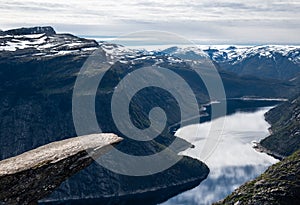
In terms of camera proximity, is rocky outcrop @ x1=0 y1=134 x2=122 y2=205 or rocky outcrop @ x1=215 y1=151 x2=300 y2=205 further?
rocky outcrop @ x1=215 y1=151 x2=300 y2=205

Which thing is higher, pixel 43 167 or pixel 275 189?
pixel 43 167

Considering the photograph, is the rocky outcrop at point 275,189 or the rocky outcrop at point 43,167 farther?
the rocky outcrop at point 275,189

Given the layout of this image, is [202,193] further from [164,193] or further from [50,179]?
[50,179]

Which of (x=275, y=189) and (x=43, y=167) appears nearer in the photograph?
(x=43, y=167)

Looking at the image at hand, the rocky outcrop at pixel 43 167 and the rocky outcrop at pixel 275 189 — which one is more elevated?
the rocky outcrop at pixel 43 167

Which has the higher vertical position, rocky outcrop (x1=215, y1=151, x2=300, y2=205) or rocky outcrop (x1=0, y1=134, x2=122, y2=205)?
rocky outcrop (x1=0, y1=134, x2=122, y2=205)
